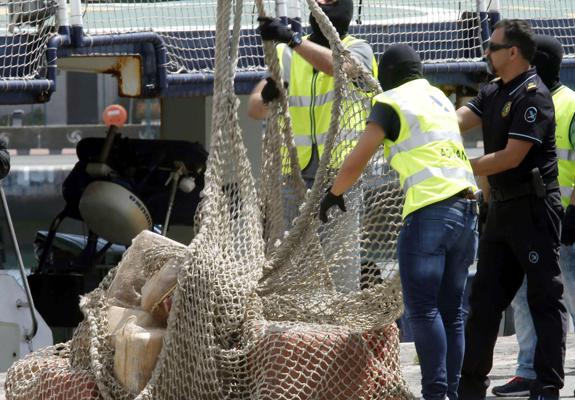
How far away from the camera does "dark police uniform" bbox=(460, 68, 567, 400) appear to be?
6.38 metres

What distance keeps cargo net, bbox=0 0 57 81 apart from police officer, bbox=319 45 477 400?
2.93 metres

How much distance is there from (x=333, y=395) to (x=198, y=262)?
0.79 m

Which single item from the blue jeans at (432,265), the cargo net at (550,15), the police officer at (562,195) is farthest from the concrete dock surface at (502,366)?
the cargo net at (550,15)

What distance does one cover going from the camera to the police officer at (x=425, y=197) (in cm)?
603

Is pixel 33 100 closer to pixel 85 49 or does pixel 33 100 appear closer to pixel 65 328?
pixel 85 49

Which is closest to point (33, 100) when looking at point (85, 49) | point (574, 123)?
point (85, 49)

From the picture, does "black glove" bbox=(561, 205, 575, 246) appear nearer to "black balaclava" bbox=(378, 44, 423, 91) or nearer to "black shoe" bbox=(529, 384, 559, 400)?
"black shoe" bbox=(529, 384, 559, 400)

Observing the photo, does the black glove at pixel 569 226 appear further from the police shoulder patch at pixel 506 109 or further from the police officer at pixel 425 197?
the police officer at pixel 425 197

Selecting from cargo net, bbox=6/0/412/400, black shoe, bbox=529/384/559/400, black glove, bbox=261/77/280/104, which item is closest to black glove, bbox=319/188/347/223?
cargo net, bbox=6/0/412/400

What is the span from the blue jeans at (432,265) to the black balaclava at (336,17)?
1454mm

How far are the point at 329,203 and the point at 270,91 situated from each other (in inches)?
38.4

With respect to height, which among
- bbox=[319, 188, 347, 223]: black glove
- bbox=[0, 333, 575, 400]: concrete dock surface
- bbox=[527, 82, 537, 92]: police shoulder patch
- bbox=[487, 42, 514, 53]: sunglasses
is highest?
bbox=[487, 42, 514, 53]: sunglasses

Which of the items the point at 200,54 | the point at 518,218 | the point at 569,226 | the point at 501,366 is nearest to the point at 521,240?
the point at 518,218

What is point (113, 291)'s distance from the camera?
6.65m
